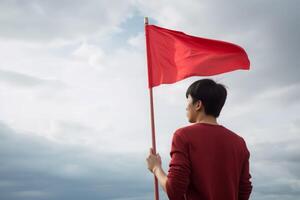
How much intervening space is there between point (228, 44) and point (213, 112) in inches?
129

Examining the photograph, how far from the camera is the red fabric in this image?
932 centimetres

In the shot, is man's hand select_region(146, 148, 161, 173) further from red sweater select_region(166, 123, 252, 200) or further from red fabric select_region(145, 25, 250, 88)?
red fabric select_region(145, 25, 250, 88)

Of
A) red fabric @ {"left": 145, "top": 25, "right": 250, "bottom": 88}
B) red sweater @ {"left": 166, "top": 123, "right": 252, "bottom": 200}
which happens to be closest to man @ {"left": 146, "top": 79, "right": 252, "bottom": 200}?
red sweater @ {"left": 166, "top": 123, "right": 252, "bottom": 200}

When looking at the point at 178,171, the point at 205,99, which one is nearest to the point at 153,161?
the point at 178,171

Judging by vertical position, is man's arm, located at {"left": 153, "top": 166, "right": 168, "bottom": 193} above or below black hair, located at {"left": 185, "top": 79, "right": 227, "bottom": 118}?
below

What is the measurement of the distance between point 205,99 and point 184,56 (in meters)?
3.17

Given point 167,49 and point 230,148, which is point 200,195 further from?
point 167,49

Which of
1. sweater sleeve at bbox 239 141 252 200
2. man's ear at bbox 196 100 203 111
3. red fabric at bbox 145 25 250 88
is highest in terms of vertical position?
red fabric at bbox 145 25 250 88

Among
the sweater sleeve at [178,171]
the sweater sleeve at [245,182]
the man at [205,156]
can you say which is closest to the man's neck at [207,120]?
the man at [205,156]

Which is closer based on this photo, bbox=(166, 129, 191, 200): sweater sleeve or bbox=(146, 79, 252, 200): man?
bbox=(166, 129, 191, 200): sweater sleeve

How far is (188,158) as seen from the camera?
6.21 metres

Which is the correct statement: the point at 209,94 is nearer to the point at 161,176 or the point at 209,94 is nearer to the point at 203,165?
the point at 203,165

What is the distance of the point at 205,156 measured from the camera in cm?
622

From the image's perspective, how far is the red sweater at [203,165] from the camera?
6094 mm
